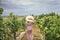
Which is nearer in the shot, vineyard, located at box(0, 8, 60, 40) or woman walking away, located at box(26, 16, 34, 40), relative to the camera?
woman walking away, located at box(26, 16, 34, 40)

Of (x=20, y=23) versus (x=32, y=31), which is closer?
(x=32, y=31)

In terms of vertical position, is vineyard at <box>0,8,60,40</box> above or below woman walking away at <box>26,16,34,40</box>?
below

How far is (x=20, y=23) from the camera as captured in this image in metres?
5.31

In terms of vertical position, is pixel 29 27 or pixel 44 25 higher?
pixel 29 27

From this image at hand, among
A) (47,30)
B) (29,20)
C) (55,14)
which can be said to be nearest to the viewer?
(29,20)

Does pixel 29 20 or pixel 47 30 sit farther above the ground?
pixel 29 20

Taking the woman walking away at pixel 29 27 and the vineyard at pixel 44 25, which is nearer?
the woman walking away at pixel 29 27

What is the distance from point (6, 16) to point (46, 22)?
93 centimetres

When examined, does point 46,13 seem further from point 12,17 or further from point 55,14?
point 12,17

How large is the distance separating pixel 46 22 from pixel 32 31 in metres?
1.60

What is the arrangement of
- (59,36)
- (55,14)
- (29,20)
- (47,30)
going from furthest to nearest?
(55,14) → (47,30) → (59,36) → (29,20)

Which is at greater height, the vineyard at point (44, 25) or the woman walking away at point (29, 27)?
the woman walking away at point (29, 27)

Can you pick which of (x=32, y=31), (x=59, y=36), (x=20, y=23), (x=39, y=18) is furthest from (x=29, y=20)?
(x=39, y=18)

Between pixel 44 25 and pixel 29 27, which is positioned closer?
pixel 29 27
